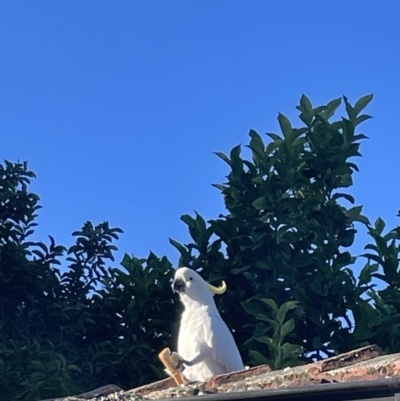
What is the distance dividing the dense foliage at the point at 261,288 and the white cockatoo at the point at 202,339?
419 mm

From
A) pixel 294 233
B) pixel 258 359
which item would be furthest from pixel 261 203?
pixel 258 359

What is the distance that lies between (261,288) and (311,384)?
343 cm

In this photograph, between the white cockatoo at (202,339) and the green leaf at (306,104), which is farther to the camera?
the green leaf at (306,104)

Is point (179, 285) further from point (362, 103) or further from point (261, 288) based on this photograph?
point (362, 103)

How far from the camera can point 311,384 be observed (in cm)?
266

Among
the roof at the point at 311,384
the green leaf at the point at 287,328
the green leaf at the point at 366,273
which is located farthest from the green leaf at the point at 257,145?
the roof at the point at 311,384

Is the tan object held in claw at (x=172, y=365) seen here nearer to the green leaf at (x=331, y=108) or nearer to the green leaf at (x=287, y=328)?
the green leaf at (x=287, y=328)

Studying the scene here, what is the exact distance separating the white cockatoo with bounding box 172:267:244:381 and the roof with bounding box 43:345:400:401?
611mm

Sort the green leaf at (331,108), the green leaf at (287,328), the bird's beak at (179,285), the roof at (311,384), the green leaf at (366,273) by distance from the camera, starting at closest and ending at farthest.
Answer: the roof at (311,384) < the green leaf at (287,328) < the bird's beak at (179,285) < the green leaf at (366,273) < the green leaf at (331,108)

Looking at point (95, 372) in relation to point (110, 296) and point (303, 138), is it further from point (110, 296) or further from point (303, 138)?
point (303, 138)

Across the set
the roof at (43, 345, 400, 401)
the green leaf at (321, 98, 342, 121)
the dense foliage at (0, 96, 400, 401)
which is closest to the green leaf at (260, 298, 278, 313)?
the dense foliage at (0, 96, 400, 401)

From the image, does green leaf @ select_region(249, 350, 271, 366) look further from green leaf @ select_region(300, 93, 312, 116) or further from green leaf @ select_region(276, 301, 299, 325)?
green leaf @ select_region(300, 93, 312, 116)

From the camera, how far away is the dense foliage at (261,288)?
578cm

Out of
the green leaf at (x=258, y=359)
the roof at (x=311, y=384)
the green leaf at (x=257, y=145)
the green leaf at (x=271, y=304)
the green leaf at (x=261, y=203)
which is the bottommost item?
the roof at (x=311, y=384)
